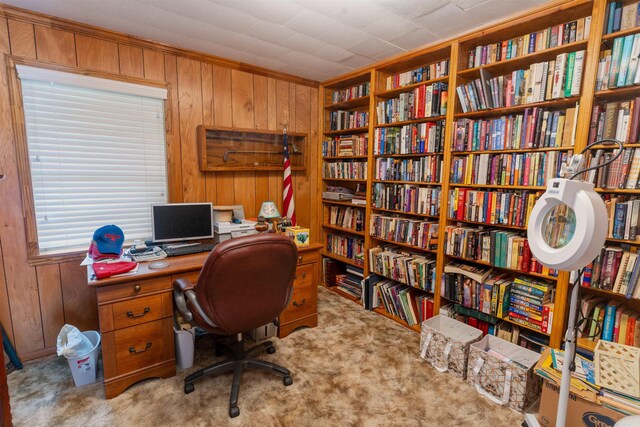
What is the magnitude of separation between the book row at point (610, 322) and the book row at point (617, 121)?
0.93 metres

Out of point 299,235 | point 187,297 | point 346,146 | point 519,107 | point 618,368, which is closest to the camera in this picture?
point 618,368

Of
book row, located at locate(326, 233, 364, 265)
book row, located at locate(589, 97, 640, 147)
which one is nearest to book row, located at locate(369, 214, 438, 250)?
book row, located at locate(326, 233, 364, 265)

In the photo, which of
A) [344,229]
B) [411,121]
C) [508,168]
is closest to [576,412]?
[508,168]

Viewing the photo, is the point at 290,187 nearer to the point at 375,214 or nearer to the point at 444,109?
the point at 375,214

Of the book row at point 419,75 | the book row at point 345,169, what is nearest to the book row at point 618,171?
the book row at point 419,75

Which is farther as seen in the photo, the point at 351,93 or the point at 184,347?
the point at 351,93

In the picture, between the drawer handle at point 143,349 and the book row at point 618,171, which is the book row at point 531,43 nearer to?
the book row at point 618,171

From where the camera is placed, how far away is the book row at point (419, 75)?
2443mm

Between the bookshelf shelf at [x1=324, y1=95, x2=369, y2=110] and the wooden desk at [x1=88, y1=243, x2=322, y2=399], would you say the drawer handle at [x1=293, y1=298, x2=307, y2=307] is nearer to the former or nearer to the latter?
the wooden desk at [x1=88, y1=243, x2=322, y2=399]

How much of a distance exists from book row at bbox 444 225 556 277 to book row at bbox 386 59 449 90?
47.7 inches

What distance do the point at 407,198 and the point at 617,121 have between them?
4.54ft

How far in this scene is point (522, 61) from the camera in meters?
2.09

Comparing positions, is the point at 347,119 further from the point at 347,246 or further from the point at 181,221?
the point at 181,221

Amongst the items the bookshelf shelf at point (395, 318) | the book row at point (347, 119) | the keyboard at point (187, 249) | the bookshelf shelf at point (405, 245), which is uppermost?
the book row at point (347, 119)
